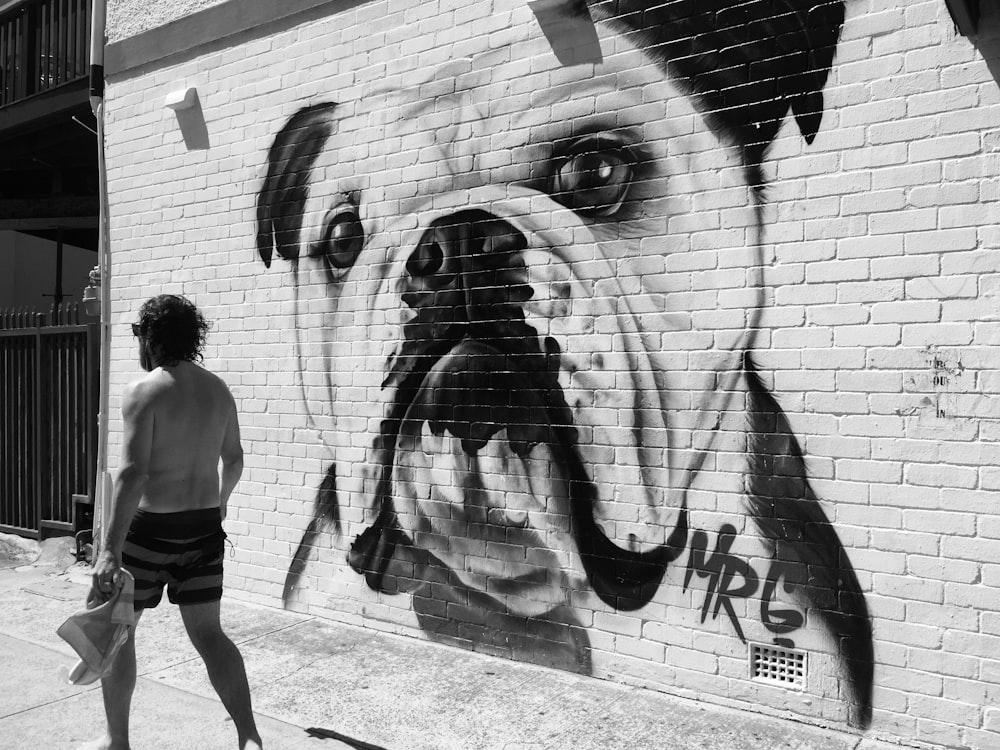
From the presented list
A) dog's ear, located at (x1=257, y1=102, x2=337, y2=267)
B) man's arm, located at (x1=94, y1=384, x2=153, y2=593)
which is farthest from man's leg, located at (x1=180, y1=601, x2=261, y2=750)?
dog's ear, located at (x1=257, y1=102, x2=337, y2=267)

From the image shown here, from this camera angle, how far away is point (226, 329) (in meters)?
6.05

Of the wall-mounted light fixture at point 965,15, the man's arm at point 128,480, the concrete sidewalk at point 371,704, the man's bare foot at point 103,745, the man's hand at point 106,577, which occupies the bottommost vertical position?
the concrete sidewalk at point 371,704

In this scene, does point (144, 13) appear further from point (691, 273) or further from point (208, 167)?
point (691, 273)

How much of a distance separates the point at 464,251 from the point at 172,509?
2289mm

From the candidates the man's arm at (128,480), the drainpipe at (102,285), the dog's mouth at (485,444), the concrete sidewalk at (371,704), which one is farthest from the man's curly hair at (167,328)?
the drainpipe at (102,285)

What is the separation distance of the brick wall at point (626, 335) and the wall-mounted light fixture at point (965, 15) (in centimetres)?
7

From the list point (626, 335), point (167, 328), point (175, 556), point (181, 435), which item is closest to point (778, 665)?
point (626, 335)

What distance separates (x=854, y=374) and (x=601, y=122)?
1778 millimetres

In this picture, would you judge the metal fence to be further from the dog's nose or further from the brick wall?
the dog's nose

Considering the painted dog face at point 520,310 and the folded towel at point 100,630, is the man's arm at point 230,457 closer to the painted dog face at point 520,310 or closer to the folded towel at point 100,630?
the folded towel at point 100,630

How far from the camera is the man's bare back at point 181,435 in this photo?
321 centimetres

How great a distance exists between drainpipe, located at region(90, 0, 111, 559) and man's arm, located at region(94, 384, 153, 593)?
377cm

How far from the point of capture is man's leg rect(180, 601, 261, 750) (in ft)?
10.6

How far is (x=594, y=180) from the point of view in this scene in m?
4.42
